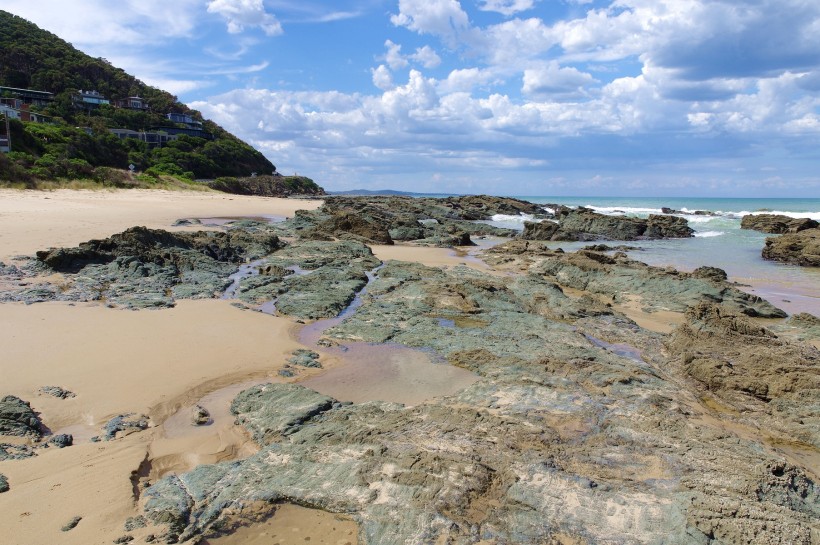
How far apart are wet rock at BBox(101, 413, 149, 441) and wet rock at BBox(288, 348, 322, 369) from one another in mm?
2114

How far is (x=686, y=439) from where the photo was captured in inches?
186

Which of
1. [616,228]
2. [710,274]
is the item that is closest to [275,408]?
[710,274]

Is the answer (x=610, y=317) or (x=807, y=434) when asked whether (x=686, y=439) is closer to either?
(x=807, y=434)

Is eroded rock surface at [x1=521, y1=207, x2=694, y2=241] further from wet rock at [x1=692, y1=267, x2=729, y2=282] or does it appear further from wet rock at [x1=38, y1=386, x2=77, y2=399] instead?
wet rock at [x1=38, y1=386, x2=77, y2=399]

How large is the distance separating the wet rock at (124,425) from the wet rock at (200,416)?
1.40 ft

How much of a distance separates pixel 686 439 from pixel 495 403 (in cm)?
179

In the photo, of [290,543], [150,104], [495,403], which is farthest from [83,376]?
[150,104]

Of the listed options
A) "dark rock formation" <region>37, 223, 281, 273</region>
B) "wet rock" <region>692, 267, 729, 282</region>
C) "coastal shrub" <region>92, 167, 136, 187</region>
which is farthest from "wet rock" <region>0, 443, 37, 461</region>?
"coastal shrub" <region>92, 167, 136, 187</region>

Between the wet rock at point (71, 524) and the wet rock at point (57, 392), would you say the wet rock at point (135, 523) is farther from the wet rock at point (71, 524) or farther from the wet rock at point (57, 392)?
the wet rock at point (57, 392)

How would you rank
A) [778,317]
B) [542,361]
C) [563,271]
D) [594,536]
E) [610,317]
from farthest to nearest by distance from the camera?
[563,271] < [778,317] < [610,317] < [542,361] < [594,536]

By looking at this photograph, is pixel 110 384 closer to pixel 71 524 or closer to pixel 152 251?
pixel 71 524

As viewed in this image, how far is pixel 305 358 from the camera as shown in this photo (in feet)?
23.5

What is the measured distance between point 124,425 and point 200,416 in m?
0.68

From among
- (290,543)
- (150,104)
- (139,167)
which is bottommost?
(290,543)
